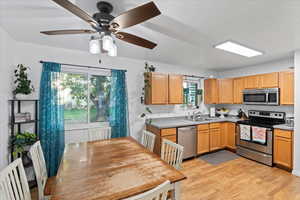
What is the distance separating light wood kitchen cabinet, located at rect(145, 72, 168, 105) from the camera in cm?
315

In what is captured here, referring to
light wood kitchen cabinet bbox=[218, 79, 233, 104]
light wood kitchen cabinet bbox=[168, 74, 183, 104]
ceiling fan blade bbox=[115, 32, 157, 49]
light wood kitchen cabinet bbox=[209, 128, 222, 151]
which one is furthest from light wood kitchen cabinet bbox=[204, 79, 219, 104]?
ceiling fan blade bbox=[115, 32, 157, 49]

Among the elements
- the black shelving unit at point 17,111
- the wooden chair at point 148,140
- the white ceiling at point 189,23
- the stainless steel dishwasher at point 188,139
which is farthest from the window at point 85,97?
the stainless steel dishwasher at point 188,139

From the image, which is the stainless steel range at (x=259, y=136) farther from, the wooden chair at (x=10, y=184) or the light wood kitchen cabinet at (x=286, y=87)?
the wooden chair at (x=10, y=184)

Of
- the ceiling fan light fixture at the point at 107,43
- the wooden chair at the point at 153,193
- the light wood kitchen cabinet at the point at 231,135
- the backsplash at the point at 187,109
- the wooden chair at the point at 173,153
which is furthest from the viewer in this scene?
the light wood kitchen cabinet at the point at 231,135

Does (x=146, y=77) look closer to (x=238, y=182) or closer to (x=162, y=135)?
(x=162, y=135)

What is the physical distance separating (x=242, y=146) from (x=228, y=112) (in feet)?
4.30

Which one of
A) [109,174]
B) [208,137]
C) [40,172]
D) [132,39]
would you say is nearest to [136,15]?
[132,39]

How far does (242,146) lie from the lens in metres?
3.35

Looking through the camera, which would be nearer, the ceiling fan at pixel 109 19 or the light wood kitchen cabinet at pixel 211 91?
the ceiling fan at pixel 109 19

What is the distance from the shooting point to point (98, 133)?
248 centimetres

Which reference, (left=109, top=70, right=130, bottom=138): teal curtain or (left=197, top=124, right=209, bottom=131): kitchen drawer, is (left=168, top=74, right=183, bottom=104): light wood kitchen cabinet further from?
(left=109, top=70, right=130, bottom=138): teal curtain

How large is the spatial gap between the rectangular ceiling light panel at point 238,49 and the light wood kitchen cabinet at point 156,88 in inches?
52.5

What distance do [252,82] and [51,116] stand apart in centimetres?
462

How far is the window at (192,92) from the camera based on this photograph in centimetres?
412
